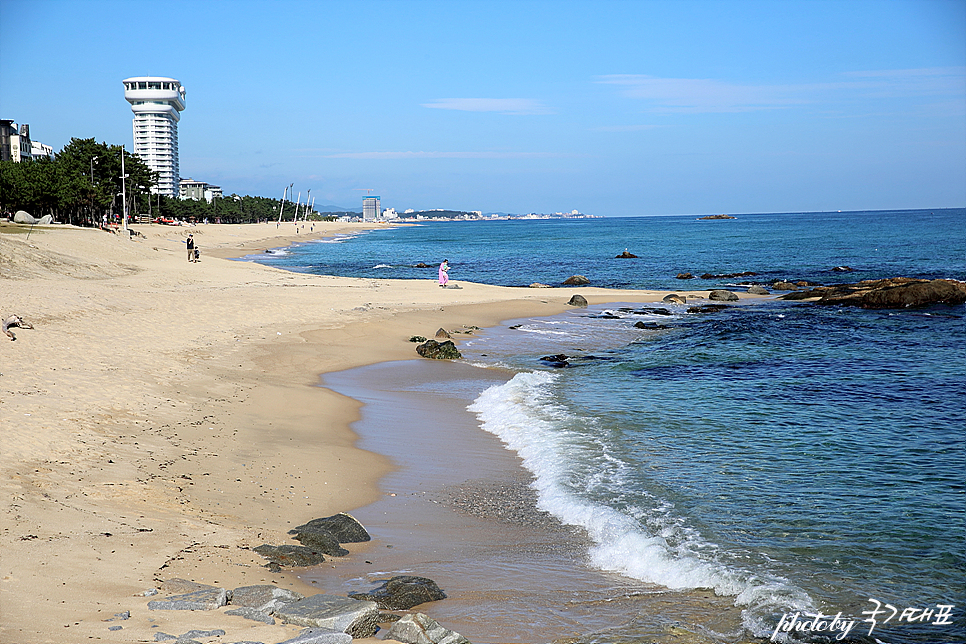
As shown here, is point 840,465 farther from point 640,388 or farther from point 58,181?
point 58,181

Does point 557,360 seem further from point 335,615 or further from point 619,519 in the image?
point 335,615

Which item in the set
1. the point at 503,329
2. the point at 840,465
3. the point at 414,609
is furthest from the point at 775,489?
the point at 503,329

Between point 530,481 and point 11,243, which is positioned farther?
point 11,243

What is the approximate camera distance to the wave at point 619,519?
6.64m

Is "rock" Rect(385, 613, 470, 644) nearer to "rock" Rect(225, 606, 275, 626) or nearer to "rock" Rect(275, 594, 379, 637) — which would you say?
"rock" Rect(275, 594, 379, 637)

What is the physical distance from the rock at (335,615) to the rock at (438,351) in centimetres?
1363

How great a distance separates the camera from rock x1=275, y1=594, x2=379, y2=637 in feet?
17.2

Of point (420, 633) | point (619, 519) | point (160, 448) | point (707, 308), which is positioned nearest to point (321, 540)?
point (420, 633)

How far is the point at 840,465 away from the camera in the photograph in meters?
10.5

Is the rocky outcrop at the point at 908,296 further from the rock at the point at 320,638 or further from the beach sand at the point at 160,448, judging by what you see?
the rock at the point at 320,638

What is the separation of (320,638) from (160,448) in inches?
225

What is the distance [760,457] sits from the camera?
1098 centimetres

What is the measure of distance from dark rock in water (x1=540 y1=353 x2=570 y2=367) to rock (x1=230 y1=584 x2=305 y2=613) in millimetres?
13305

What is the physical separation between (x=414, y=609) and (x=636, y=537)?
2.91 metres
